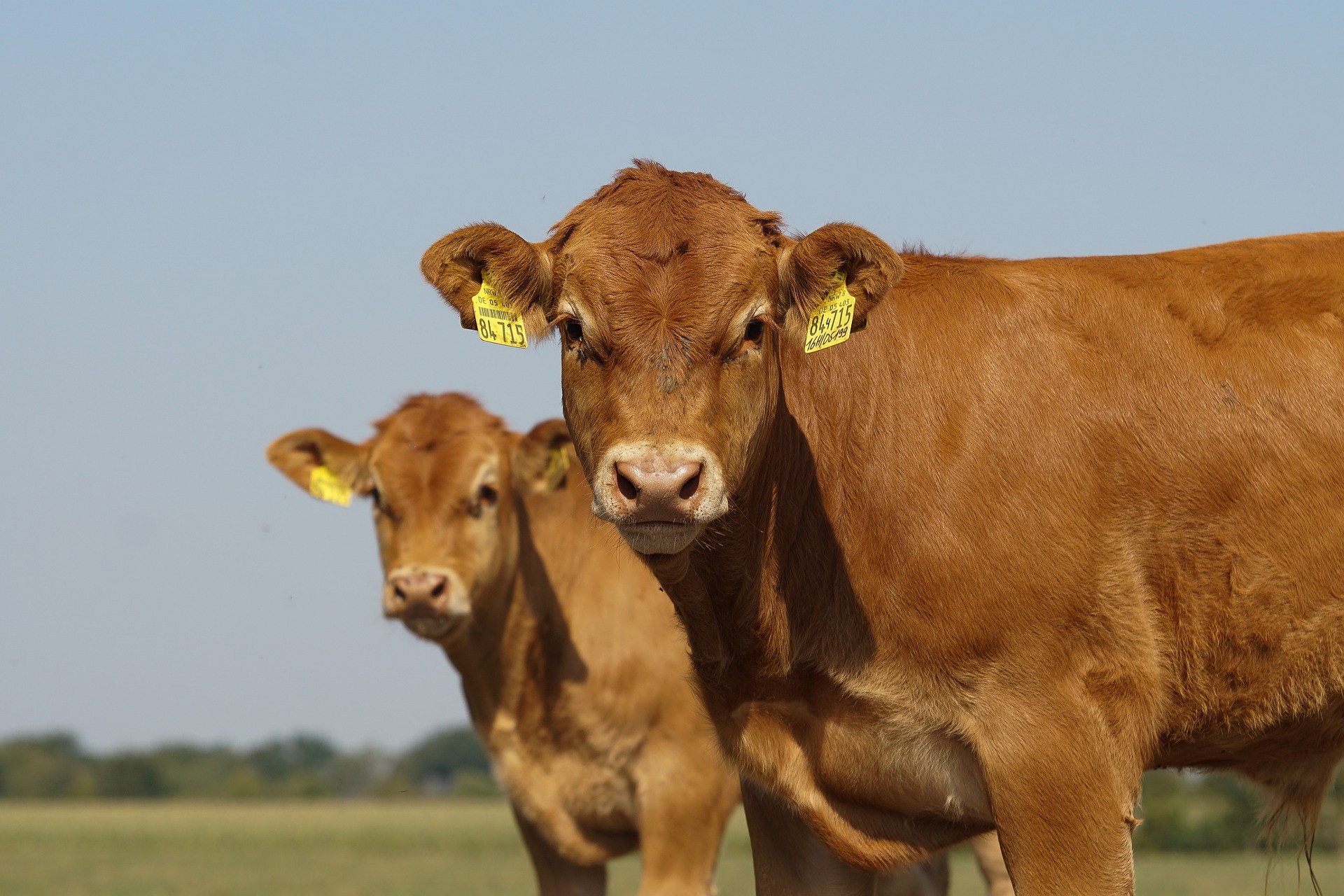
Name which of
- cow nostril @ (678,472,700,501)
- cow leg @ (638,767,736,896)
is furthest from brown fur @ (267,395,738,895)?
cow nostril @ (678,472,700,501)

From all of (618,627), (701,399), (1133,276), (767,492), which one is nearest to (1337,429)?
(1133,276)

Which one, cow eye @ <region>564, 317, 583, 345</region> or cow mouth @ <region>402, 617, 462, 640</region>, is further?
cow mouth @ <region>402, 617, 462, 640</region>

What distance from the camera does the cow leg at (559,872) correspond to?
9.88 m

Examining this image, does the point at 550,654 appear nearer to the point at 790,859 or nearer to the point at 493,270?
the point at 790,859

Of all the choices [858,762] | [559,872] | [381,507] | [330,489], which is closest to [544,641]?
[381,507]

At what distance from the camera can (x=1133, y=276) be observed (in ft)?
19.1

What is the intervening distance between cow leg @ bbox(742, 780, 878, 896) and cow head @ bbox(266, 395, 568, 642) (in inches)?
150

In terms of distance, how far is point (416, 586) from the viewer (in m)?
9.30

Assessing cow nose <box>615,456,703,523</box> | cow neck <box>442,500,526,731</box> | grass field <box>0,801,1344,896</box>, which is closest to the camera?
cow nose <box>615,456,703,523</box>

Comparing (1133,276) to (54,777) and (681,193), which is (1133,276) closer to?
(681,193)

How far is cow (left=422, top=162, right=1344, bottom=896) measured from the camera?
5016 mm

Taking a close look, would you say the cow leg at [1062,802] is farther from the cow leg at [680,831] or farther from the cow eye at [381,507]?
the cow eye at [381,507]

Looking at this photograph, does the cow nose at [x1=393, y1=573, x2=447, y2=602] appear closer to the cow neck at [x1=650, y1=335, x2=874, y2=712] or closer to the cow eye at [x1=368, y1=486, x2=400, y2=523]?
the cow eye at [x1=368, y1=486, x2=400, y2=523]

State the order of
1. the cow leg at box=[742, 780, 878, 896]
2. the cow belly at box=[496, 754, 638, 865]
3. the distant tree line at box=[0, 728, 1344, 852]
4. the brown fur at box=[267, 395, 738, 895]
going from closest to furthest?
1. the cow leg at box=[742, 780, 878, 896]
2. the brown fur at box=[267, 395, 738, 895]
3. the cow belly at box=[496, 754, 638, 865]
4. the distant tree line at box=[0, 728, 1344, 852]
